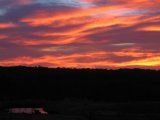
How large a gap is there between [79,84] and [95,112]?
43.0 metres

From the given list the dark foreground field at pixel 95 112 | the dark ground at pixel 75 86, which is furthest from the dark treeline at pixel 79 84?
the dark foreground field at pixel 95 112

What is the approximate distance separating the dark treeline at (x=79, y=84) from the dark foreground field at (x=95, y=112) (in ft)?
68.0

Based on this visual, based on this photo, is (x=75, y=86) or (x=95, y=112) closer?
(x=95, y=112)

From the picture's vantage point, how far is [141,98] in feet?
248

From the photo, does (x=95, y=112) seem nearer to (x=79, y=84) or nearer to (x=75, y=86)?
(x=75, y=86)

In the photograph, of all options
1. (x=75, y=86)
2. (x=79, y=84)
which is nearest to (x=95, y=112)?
(x=75, y=86)

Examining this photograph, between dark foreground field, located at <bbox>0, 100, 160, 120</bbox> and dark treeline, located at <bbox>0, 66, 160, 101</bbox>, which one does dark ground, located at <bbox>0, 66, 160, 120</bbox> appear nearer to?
dark treeline, located at <bbox>0, 66, 160, 101</bbox>

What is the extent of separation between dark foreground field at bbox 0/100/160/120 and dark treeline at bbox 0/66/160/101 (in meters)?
20.7

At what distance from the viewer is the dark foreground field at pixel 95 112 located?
42.1 m

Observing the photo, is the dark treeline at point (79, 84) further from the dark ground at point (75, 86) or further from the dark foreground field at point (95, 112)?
the dark foreground field at point (95, 112)

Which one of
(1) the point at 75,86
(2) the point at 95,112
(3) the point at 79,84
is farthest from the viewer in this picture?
(3) the point at 79,84

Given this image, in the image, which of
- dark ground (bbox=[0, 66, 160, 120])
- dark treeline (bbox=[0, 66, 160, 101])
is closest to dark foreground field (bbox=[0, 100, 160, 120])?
dark ground (bbox=[0, 66, 160, 120])

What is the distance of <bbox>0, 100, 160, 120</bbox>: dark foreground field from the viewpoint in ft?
138

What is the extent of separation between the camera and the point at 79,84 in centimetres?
8981
